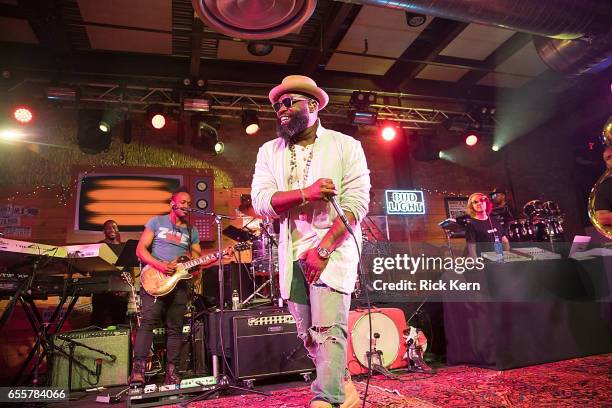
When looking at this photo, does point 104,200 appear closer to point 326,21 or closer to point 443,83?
point 326,21

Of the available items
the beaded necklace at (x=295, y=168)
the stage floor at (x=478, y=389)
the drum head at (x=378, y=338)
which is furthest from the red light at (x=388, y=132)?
the beaded necklace at (x=295, y=168)

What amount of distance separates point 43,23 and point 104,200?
3457 millimetres

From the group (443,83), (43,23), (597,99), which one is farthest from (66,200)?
(597,99)

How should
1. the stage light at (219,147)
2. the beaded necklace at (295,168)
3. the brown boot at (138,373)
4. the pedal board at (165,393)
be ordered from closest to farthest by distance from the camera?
the beaded necklace at (295,168), the pedal board at (165,393), the brown boot at (138,373), the stage light at (219,147)

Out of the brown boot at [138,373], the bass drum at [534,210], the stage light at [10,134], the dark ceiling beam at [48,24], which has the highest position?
the dark ceiling beam at [48,24]

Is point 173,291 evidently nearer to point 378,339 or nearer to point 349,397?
point 378,339

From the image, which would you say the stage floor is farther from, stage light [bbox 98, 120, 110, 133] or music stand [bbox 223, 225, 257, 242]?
stage light [bbox 98, 120, 110, 133]

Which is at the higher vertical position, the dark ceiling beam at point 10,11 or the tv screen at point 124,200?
the dark ceiling beam at point 10,11

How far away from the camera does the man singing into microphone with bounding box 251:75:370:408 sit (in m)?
2.20

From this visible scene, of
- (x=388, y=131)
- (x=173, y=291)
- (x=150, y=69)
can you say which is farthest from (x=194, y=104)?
(x=173, y=291)

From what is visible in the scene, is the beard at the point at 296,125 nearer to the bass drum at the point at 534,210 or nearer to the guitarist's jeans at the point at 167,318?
the guitarist's jeans at the point at 167,318

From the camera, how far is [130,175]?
30.0ft

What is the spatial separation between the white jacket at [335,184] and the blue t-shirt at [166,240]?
121 inches

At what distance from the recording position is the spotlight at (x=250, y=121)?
9180 mm
